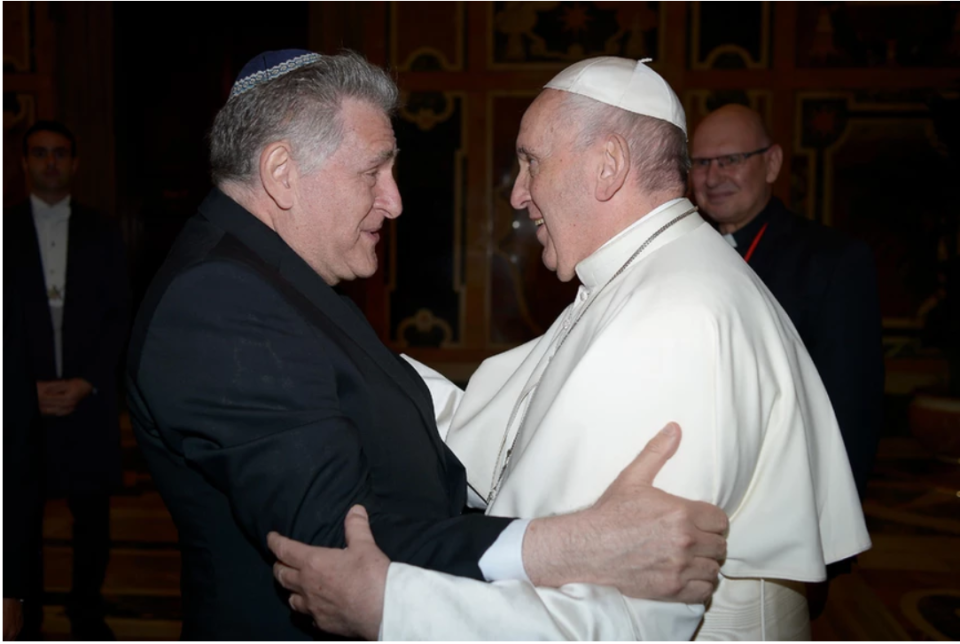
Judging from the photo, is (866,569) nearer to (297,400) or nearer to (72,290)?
(297,400)

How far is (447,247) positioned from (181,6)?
344 cm

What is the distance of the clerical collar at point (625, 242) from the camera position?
190cm

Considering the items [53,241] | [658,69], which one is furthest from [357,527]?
[658,69]

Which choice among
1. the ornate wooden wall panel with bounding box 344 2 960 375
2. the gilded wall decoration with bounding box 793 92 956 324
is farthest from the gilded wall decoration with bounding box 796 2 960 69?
the gilded wall decoration with bounding box 793 92 956 324

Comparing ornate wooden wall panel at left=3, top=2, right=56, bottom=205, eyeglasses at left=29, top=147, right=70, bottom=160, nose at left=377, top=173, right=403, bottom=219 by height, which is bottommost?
nose at left=377, top=173, right=403, bottom=219

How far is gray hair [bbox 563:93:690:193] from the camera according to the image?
1.87 meters

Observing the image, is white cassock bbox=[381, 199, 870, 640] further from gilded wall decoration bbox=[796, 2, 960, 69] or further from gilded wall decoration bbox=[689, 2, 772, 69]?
gilded wall decoration bbox=[796, 2, 960, 69]

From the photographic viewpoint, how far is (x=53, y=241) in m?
4.63

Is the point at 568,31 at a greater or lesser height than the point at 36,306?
greater

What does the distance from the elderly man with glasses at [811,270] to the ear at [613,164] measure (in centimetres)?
176

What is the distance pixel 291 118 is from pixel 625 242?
0.73m

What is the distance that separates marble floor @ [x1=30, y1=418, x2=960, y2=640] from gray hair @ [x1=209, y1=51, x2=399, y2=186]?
110 inches

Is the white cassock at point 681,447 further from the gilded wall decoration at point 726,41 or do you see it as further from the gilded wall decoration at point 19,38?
the gilded wall decoration at point 19,38

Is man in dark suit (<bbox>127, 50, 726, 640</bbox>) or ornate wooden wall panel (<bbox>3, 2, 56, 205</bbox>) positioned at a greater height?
ornate wooden wall panel (<bbox>3, 2, 56, 205</bbox>)
